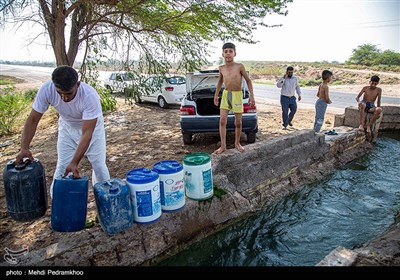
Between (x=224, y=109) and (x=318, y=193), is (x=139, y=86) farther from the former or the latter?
(x=318, y=193)

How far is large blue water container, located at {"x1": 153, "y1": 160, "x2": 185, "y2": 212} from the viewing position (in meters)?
3.13

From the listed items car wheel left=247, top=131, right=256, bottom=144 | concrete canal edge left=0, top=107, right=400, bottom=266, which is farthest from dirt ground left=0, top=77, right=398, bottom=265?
concrete canal edge left=0, top=107, right=400, bottom=266

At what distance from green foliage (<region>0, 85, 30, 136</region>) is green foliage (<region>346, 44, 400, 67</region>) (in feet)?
164

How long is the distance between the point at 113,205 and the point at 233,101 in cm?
261

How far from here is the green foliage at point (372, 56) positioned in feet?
146

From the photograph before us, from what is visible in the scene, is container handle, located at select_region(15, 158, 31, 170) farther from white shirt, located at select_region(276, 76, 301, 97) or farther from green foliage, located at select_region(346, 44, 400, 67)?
green foliage, located at select_region(346, 44, 400, 67)

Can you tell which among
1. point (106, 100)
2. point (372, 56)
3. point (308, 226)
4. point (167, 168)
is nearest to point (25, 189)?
point (167, 168)

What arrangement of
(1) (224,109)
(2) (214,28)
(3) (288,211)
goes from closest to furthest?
(3) (288,211) → (1) (224,109) → (2) (214,28)

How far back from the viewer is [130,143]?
7.06m

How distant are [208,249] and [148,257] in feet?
2.37

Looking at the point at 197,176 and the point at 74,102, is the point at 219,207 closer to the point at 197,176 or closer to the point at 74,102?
the point at 197,176

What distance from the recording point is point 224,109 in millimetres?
4633

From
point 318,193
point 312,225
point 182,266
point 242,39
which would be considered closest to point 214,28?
point 242,39

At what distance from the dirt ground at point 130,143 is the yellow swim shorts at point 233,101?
1625mm
